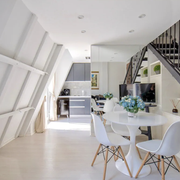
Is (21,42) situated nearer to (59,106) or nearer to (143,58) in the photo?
(143,58)

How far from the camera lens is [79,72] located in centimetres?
661

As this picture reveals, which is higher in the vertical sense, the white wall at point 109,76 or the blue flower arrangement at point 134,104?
the white wall at point 109,76

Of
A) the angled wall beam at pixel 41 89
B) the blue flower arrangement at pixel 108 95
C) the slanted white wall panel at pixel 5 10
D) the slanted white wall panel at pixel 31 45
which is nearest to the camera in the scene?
the slanted white wall panel at pixel 5 10

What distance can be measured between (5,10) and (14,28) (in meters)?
0.31

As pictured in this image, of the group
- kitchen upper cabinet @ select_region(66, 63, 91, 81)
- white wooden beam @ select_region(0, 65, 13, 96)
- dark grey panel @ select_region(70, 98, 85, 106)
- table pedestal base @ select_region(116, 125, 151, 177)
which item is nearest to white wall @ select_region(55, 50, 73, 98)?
kitchen upper cabinet @ select_region(66, 63, 91, 81)

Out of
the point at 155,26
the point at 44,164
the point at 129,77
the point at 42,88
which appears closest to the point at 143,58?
the point at 129,77

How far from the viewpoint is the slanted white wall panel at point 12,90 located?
2.45 meters

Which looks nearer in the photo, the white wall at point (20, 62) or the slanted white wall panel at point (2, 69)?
the white wall at point (20, 62)

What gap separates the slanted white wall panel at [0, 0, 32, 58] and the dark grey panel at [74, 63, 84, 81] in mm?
4342

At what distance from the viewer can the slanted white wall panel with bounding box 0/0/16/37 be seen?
170 cm

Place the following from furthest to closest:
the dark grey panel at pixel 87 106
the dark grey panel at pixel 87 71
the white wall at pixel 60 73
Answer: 1. the dark grey panel at pixel 87 71
2. the dark grey panel at pixel 87 106
3. the white wall at pixel 60 73

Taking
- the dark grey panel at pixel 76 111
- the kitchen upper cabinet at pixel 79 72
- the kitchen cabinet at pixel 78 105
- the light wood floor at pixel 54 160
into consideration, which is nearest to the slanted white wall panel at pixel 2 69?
the light wood floor at pixel 54 160

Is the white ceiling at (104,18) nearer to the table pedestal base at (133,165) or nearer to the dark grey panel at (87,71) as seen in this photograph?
the table pedestal base at (133,165)

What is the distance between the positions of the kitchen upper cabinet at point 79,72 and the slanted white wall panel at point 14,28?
4.33 m
